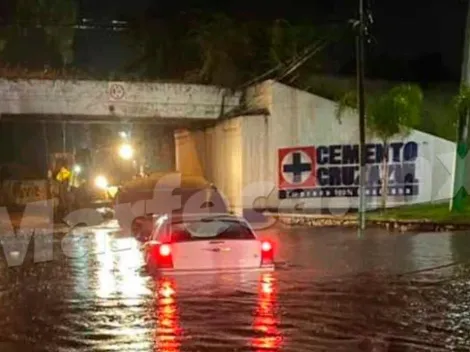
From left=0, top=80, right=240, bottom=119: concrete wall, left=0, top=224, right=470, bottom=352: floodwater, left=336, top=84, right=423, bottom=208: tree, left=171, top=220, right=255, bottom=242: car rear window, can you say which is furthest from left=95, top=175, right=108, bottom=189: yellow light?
left=171, top=220, right=255, bottom=242: car rear window

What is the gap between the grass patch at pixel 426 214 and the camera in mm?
26100

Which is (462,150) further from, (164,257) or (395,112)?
(164,257)

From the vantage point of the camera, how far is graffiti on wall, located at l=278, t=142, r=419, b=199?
32469mm

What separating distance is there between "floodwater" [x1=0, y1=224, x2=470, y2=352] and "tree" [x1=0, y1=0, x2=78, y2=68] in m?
27.8

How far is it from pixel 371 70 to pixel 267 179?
12058 millimetres

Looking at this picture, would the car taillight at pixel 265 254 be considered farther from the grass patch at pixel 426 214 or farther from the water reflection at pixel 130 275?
the grass patch at pixel 426 214

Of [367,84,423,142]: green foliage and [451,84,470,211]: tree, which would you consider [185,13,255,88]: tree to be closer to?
[367,84,423,142]: green foliage

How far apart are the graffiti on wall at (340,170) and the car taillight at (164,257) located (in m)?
19.8

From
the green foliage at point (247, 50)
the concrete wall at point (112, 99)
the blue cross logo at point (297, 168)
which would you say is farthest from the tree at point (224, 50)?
the blue cross logo at point (297, 168)

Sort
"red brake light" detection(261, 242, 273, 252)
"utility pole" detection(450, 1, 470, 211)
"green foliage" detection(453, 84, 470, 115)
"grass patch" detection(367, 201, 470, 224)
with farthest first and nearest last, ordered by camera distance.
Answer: "utility pole" detection(450, 1, 470, 211) → "green foliage" detection(453, 84, 470, 115) → "grass patch" detection(367, 201, 470, 224) → "red brake light" detection(261, 242, 273, 252)

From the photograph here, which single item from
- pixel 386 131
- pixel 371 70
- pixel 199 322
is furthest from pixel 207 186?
pixel 371 70

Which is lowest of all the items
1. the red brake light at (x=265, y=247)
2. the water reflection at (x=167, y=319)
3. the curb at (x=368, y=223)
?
the water reflection at (x=167, y=319)

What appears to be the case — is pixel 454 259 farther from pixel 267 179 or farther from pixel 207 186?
pixel 267 179

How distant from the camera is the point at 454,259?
17.5 metres
